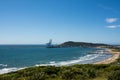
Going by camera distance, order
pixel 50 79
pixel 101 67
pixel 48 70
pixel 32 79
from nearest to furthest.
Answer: pixel 32 79 → pixel 50 79 → pixel 48 70 → pixel 101 67

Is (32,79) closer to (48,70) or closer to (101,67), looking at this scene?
(48,70)

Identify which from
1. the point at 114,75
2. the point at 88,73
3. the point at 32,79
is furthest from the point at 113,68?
the point at 32,79

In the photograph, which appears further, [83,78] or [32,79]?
[83,78]

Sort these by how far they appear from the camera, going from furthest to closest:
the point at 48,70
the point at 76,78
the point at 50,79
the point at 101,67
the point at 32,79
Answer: the point at 101,67, the point at 48,70, the point at 50,79, the point at 76,78, the point at 32,79

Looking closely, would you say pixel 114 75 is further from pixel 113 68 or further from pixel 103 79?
pixel 113 68

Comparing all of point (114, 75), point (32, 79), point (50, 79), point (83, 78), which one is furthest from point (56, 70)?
point (114, 75)

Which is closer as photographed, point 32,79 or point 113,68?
point 32,79

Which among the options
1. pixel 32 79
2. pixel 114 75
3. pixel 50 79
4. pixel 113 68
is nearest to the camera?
pixel 114 75

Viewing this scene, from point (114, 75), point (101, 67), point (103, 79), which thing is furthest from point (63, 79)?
point (101, 67)

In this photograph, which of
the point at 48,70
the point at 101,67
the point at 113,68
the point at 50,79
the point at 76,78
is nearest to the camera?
the point at 76,78
